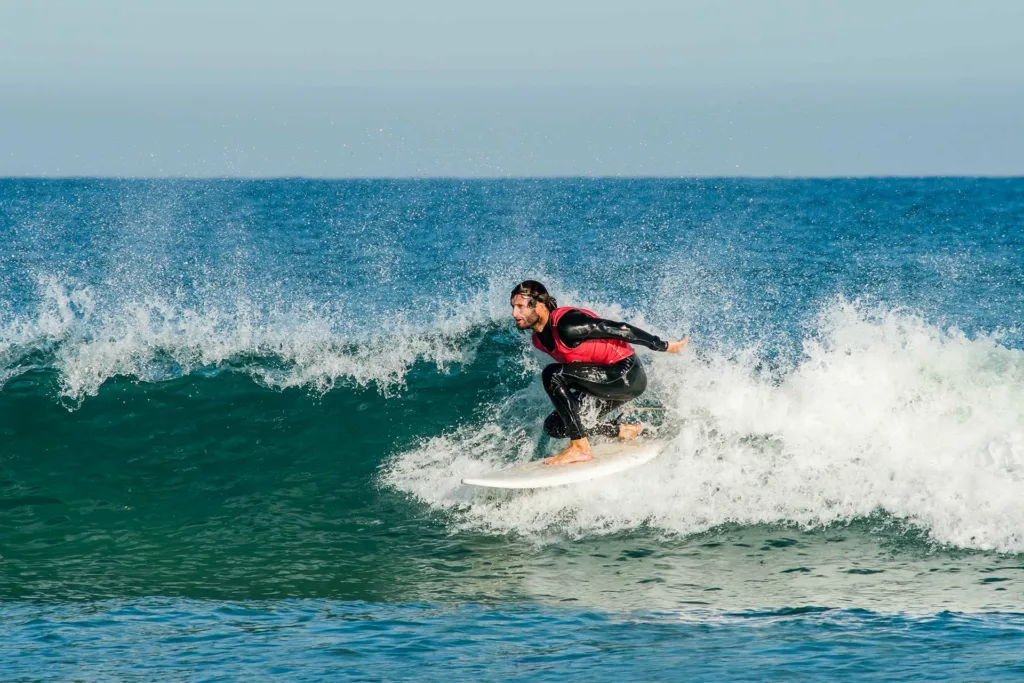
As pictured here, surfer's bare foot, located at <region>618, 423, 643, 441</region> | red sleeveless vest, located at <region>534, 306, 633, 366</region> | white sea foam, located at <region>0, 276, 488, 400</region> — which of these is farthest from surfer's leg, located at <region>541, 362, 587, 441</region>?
white sea foam, located at <region>0, 276, 488, 400</region>

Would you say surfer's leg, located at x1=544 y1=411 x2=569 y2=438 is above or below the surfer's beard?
below

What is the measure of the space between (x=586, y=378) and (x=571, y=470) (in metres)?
0.77

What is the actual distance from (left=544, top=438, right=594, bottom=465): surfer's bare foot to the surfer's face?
1075 mm

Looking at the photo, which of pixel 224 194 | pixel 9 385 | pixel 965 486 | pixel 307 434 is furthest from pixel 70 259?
pixel 224 194

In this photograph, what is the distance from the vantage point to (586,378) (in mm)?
8977

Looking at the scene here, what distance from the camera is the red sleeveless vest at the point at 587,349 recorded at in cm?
877

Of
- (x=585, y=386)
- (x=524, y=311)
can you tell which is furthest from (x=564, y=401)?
(x=524, y=311)

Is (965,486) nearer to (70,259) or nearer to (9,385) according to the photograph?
(9,385)

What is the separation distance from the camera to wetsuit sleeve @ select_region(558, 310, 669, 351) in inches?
343

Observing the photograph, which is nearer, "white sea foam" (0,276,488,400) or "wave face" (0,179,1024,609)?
"wave face" (0,179,1024,609)

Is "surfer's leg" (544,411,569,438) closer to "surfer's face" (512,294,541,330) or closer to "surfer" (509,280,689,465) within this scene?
"surfer" (509,280,689,465)

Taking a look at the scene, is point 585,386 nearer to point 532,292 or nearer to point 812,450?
point 532,292

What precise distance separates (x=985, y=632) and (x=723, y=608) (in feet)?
4.96

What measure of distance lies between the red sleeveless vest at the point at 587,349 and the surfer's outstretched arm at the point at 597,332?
0.05m
